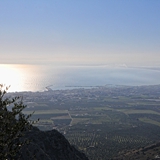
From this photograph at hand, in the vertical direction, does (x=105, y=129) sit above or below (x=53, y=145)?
below

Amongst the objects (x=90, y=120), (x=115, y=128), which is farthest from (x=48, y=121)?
(x=115, y=128)

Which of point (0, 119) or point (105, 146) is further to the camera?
point (105, 146)

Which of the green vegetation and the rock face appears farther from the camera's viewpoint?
the green vegetation

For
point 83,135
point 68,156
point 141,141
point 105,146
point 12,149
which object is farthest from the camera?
point 83,135

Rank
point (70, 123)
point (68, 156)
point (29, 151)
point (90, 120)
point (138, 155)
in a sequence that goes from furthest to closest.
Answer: point (90, 120) < point (70, 123) < point (138, 155) < point (68, 156) < point (29, 151)

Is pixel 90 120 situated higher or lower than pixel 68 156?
lower

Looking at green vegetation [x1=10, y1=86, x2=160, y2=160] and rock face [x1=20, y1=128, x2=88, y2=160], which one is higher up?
rock face [x1=20, y1=128, x2=88, y2=160]

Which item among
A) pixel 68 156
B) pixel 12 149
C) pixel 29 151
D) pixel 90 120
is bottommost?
pixel 90 120

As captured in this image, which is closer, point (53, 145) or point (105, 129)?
point (53, 145)

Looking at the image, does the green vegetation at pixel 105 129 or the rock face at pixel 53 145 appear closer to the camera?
the rock face at pixel 53 145

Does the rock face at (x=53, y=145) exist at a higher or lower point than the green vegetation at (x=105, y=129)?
higher

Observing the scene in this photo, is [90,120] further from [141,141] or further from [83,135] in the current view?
[141,141]
